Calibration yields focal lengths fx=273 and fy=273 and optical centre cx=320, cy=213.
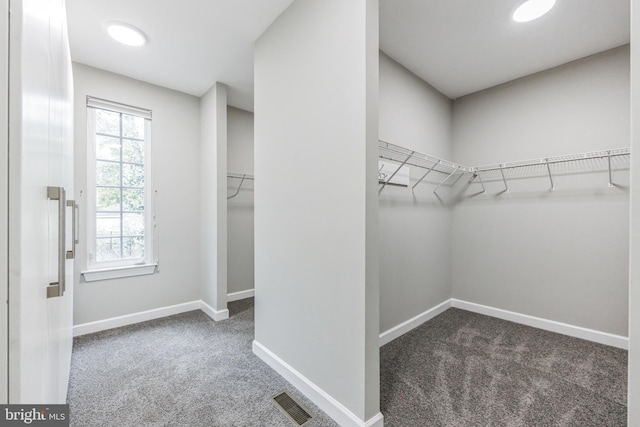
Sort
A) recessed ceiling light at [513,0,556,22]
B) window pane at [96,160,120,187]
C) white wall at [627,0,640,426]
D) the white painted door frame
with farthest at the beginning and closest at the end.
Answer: window pane at [96,160,120,187], recessed ceiling light at [513,0,556,22], white wall at [627,0,640,426], the white painted door frame

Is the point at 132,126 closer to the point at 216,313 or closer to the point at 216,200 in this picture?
the point at 216,200

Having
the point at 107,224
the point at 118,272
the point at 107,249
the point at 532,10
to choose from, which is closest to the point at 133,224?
the point at 107,224

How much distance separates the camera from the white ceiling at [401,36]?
190cm

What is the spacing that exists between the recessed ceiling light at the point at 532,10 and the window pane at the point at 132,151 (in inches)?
140

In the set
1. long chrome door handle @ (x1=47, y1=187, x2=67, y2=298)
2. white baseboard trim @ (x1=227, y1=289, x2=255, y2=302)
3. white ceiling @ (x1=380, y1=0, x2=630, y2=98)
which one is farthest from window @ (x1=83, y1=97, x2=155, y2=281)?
white ceiling @ (x1=380, y1=0, x2=630, y2=98)

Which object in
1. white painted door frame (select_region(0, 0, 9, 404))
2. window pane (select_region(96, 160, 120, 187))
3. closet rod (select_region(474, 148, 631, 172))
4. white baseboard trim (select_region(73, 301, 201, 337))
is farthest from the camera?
window pane (select_region(96, 160, 120, 187))

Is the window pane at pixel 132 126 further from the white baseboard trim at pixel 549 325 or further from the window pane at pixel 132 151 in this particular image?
the white baseboard trim at pixel 549 325

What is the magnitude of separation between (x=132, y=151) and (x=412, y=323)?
3.39 metres

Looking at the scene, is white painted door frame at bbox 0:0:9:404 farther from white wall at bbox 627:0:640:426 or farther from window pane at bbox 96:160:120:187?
window pane at bbox 96:160:120:187

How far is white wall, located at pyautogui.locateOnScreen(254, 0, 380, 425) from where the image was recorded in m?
1.43

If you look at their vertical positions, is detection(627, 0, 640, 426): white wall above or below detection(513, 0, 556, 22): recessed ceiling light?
below

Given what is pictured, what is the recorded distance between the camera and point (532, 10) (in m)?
1.94

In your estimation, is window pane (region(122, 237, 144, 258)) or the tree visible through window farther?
window pane (region(122, 237, 144, 258))

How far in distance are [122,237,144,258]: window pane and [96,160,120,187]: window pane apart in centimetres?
59
